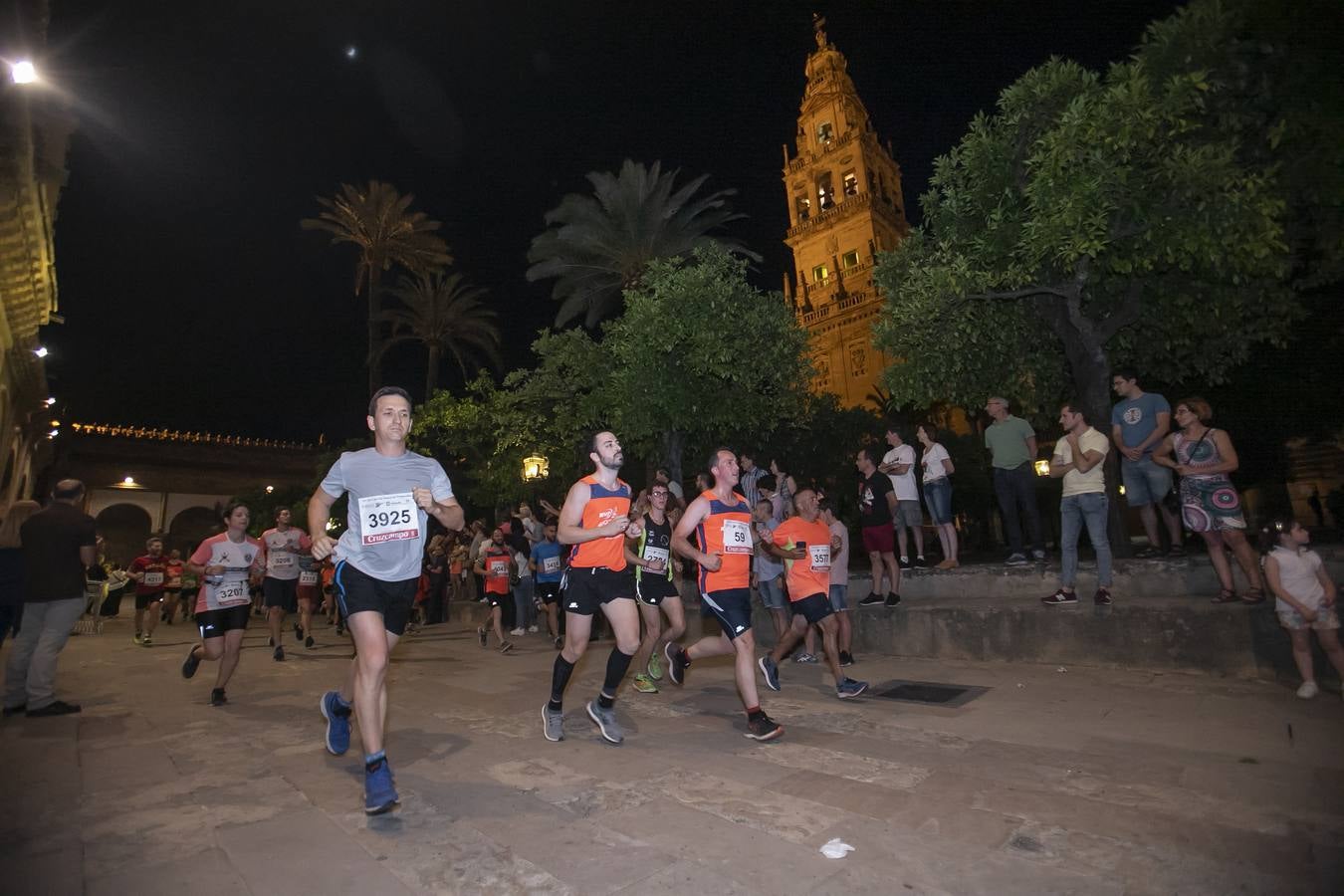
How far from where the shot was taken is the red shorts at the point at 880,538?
9.12 m

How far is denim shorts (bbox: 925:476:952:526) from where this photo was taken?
31.5 feet

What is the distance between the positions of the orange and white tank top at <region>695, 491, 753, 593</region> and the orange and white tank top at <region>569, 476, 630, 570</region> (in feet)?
2.39

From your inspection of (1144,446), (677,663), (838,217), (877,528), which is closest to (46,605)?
(677,663)


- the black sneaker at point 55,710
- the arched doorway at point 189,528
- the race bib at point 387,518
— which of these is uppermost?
the arched doorway at point 189,528

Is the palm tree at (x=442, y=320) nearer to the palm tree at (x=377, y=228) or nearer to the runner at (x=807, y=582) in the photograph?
the palm tree at (x=377, y=228)

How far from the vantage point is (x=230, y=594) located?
7.26 meters

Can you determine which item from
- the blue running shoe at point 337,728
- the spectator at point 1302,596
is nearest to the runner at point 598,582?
the blue running shoe at point 337,728

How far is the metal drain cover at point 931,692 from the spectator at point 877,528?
6.96 feet

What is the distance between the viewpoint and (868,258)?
59906 millimetres

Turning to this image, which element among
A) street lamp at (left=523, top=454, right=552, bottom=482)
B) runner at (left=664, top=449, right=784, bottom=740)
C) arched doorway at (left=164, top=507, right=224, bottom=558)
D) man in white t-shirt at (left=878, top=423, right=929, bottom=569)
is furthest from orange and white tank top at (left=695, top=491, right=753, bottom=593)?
arched doorway at (left=164, top=507, right=224, bottom=558)

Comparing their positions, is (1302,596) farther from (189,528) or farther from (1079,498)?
(189,528)

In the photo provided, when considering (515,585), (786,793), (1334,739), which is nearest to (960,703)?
(1334,739)

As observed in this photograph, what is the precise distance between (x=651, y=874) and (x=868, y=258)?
6230 centimetres

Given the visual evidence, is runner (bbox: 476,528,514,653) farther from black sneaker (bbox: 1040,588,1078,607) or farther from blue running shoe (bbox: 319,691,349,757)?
black sneaker (bbox: 1040,588,1078,607)
